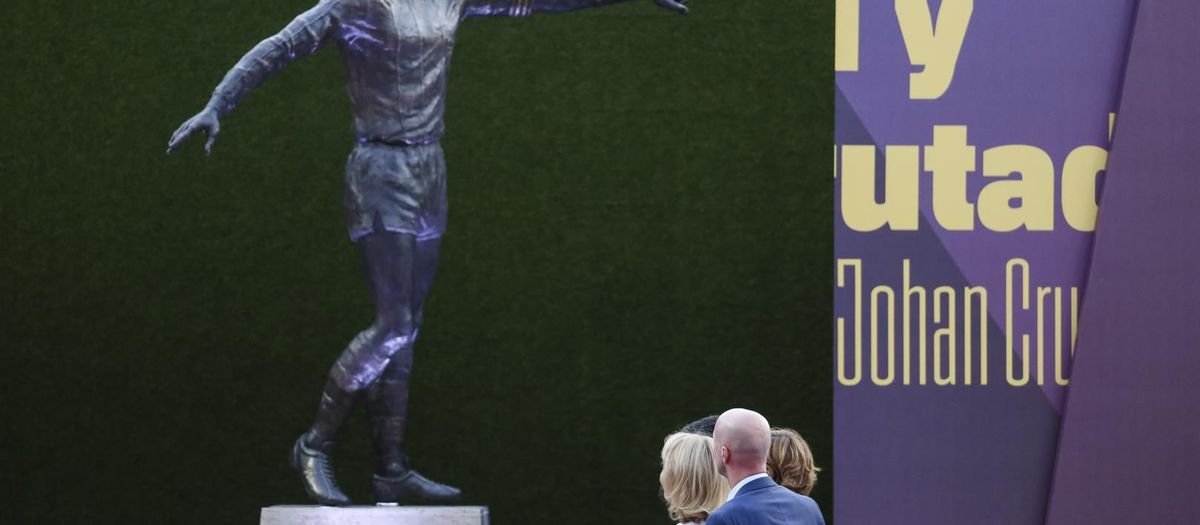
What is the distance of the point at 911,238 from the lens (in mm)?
5883

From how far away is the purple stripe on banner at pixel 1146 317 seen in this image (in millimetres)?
5801

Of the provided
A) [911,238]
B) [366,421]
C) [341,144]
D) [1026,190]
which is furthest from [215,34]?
[1026,190]

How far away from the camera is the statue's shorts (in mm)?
4812

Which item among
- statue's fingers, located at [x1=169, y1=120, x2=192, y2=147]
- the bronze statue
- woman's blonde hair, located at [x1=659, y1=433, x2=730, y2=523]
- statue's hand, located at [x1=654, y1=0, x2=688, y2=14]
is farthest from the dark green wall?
woman's blonde hair, located at [x1=659, y1=433, x2=730, y2=523]

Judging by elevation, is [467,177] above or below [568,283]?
above

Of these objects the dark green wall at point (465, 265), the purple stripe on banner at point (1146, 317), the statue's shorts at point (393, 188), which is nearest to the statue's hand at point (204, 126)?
the statue's shorts at point (393, 188)

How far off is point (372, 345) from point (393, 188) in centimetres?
47

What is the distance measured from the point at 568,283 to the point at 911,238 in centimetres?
126

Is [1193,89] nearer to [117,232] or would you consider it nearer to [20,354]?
[117,232]

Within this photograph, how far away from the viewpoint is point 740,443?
2402 mm

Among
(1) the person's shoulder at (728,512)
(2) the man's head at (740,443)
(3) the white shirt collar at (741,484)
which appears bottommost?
(1) the person's shoulder at (728,512)

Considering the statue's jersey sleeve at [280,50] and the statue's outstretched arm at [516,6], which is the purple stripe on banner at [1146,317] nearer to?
the statue's outstretched arm at [516,6]

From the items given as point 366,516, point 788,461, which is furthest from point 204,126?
point 788,461

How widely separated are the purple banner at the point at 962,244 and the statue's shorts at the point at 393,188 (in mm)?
1744
